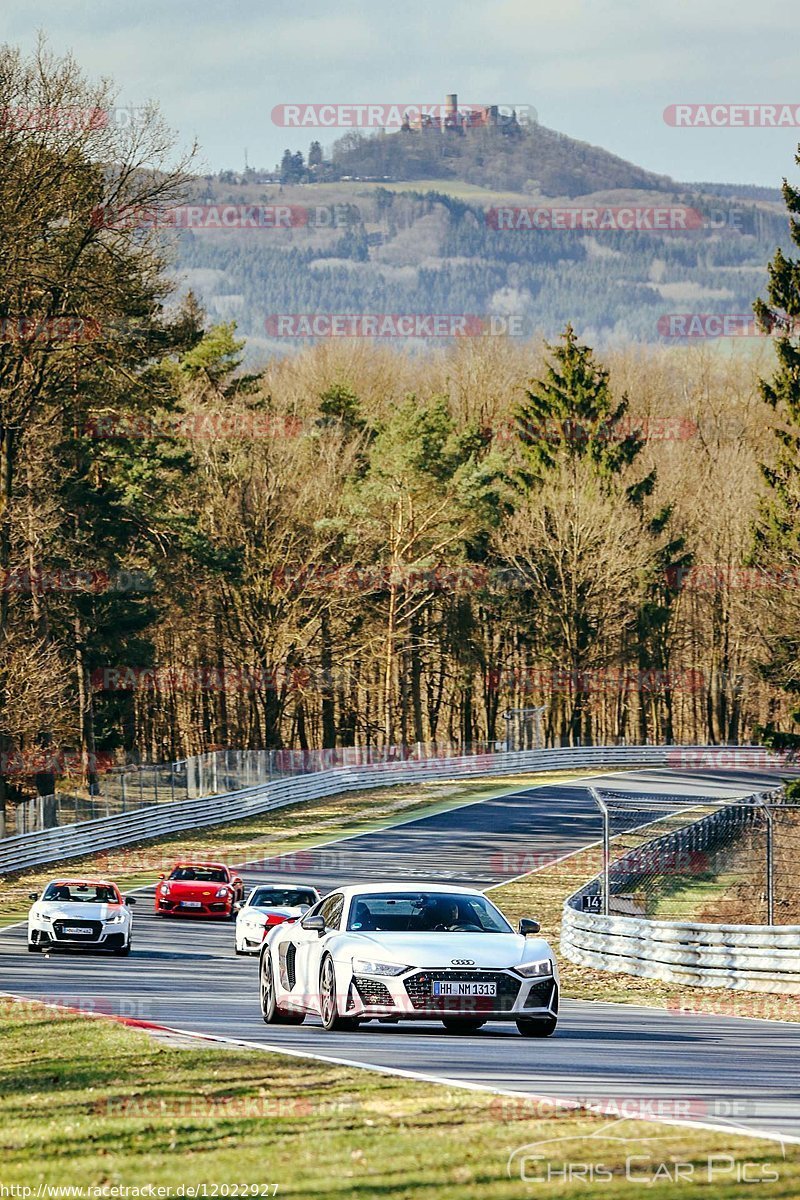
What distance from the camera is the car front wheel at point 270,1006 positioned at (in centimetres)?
1688

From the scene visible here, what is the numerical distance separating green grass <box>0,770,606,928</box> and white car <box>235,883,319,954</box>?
7.27 meters

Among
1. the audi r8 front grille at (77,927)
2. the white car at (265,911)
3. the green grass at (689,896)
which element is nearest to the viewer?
the audi r8 front grille at (77,927)

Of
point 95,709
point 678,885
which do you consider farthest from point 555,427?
point 678,885

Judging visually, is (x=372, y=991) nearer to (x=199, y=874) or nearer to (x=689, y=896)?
(x=199, y=874)

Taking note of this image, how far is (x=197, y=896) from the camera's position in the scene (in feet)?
121

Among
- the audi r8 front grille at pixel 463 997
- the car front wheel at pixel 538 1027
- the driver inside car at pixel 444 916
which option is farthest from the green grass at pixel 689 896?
the audi r8 front grille at pixel 463 997

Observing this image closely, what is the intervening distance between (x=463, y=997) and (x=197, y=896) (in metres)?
22.5

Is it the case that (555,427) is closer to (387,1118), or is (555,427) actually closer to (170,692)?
(170,692)

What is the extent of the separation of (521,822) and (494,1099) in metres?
44.8

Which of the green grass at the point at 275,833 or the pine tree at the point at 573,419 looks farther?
the pine tree at the point at 573,419

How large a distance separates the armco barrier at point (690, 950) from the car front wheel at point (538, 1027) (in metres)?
7.83

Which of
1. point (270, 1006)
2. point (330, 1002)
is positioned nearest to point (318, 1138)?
point (330, 1002)

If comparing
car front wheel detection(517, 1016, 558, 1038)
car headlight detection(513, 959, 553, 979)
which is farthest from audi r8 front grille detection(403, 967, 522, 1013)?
car front wheel detection(517, 1016, 558, 1038)

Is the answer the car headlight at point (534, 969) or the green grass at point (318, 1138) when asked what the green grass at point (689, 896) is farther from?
the green grass at point (318, 1138)
